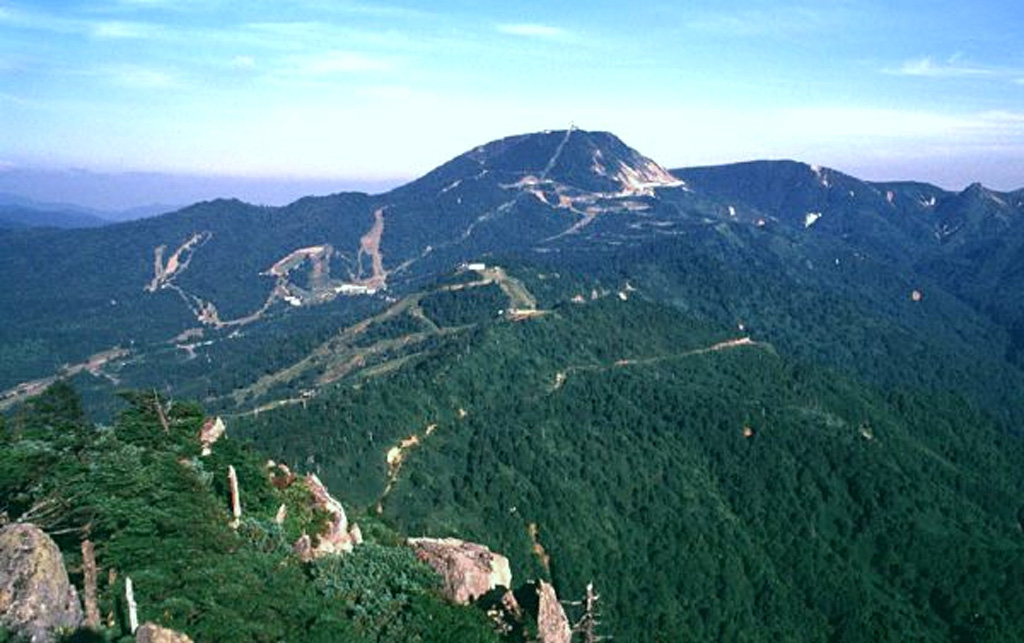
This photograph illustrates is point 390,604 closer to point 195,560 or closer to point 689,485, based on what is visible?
point 195,560

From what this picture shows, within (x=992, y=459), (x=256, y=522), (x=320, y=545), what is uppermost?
(x=256, y=522)

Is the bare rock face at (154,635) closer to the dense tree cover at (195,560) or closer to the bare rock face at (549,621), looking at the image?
the dense tree cover at (195,560)

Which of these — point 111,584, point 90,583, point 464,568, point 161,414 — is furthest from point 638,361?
point 90,583

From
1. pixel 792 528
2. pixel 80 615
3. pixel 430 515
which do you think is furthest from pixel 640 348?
pixel 80 615

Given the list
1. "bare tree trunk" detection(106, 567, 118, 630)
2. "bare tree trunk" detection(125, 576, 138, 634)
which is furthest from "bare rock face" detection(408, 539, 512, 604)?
"bare tree trunk" detection(125, 576, 138, 634)

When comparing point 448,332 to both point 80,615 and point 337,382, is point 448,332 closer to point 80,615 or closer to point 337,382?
point 337,382

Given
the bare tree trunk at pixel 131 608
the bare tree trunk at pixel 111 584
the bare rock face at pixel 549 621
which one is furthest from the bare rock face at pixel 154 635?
the bare rock face at pixel 549 621

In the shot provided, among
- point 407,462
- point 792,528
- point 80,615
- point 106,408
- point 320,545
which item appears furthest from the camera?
point 106,408
